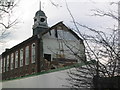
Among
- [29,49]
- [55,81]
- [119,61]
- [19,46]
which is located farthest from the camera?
[19,46]

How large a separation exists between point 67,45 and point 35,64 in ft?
71.3

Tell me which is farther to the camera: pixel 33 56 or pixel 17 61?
pixel 17 61

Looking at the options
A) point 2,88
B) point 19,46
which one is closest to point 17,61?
point 19,46

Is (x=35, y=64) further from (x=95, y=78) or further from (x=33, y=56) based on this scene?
(x=95, y=78)

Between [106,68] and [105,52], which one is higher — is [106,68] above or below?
below

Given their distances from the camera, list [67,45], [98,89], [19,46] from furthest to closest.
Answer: [19,46]
[67,45]
[98,89]

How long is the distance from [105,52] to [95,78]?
23.7 inches

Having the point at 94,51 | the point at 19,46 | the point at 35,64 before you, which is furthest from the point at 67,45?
the point at 19,46

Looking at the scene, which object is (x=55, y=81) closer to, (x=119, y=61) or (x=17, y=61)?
(x=119, y=61)

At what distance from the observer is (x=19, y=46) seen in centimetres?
3186

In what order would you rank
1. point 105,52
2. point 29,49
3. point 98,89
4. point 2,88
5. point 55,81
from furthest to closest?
point 29,49, point 2,88, point 55,81, point 98,89, point 105,52

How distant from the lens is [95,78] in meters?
4.80

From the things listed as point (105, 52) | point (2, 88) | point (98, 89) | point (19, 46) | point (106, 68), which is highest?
point (19, 46)

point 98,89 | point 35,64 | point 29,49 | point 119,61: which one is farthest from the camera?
point 29,49
